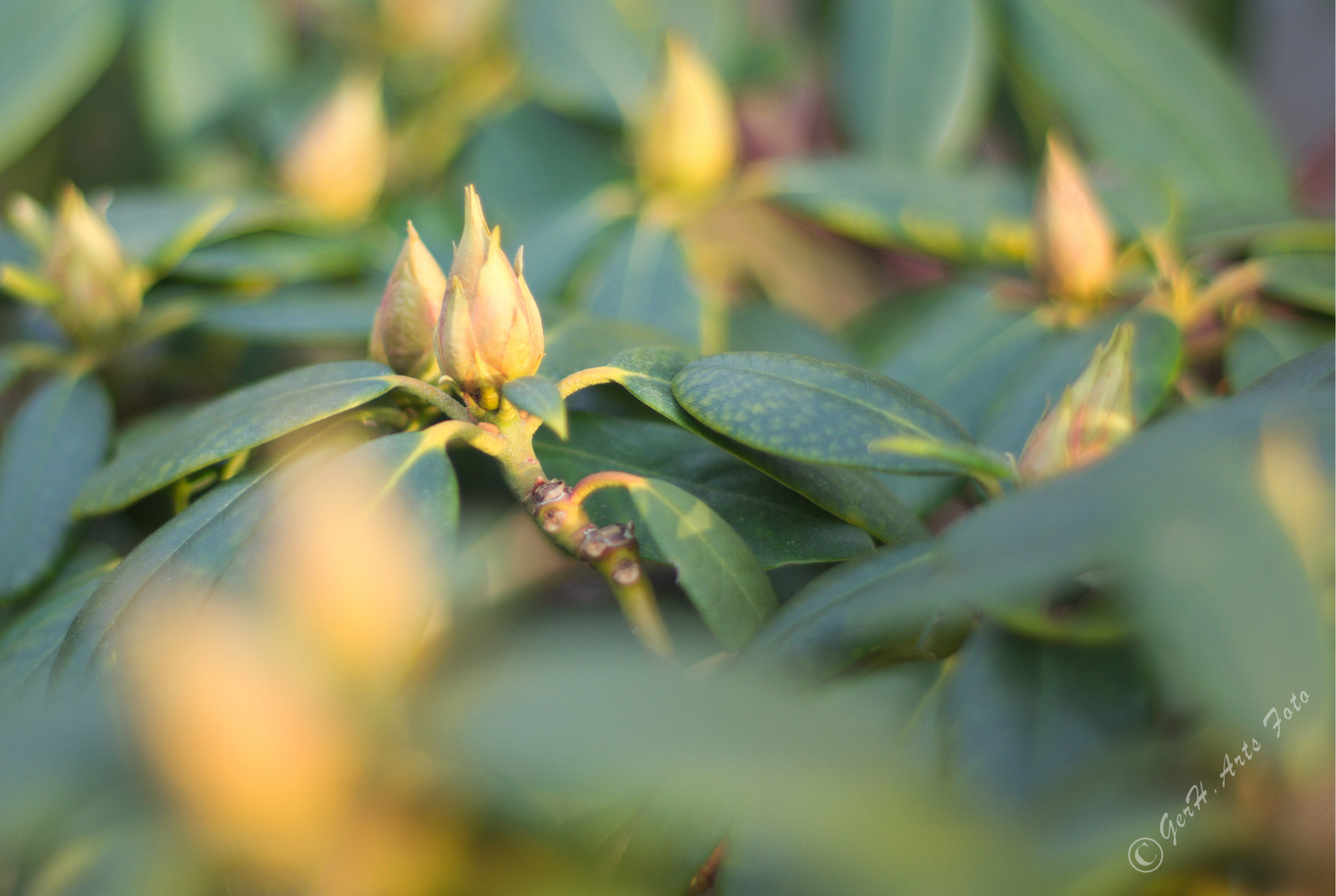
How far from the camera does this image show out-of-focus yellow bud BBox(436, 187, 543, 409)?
0.41 metres

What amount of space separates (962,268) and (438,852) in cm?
81

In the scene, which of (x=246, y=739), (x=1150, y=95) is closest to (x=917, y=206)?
(x=1150, y=95)

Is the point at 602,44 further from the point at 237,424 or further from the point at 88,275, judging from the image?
the point at 237,424

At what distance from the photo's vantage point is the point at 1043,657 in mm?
380

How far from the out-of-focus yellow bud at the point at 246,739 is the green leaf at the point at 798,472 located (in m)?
0.22

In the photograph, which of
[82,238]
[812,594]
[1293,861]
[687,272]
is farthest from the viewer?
[687,272]

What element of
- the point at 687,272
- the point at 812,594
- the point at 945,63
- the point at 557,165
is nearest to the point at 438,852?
the point at 812,594

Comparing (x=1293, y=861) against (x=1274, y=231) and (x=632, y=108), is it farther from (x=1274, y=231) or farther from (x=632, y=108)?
(x=632, y=108)

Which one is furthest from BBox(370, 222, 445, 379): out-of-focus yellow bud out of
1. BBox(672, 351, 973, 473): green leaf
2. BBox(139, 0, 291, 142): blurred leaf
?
BBox(139, 0, 291, 142): blurred leaf

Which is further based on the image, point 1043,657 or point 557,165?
point 557,165

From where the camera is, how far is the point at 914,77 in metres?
0.98

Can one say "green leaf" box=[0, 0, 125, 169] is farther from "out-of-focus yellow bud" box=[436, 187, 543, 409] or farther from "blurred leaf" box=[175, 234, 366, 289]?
"out-of-focus yellow bud" box=[436, 187, 543, 409]

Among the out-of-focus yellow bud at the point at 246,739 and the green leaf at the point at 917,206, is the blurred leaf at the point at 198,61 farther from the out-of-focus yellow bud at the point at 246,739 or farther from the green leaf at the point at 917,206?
the out-of-focus yellow bud at the point at 246,739

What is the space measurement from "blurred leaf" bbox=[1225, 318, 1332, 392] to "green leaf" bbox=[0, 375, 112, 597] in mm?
766
